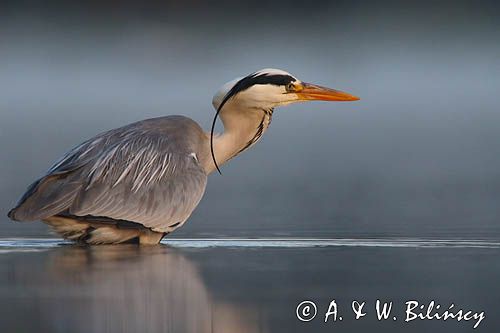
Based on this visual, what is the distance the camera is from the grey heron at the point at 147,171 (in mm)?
7469

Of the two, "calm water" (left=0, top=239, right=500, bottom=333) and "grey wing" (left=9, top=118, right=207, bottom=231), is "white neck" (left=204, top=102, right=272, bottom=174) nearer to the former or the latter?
"grey wing" (left=9, top=118, right=207, bottom=231)

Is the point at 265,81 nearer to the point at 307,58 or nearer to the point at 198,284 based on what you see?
the point at 198,284

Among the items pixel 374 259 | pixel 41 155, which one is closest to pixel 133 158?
pixel 374 259

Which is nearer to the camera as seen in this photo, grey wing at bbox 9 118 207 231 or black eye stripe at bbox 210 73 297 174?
grey wing at bbox 9 118 207 231

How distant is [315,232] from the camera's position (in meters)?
8.23

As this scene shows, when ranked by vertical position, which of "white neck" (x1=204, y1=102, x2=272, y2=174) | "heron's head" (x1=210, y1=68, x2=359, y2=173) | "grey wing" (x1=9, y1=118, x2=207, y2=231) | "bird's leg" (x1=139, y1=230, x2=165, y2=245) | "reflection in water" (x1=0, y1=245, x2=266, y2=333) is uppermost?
"heron's head" (x1=210, y1=68, x2=359, y2=173)

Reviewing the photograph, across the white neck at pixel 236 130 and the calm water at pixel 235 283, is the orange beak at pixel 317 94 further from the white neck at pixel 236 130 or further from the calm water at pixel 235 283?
the calm water at pixel 235 283

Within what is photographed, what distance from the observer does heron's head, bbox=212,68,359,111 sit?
819 cm

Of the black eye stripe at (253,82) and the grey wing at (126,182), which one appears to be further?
the black eye stripe at (253,82)

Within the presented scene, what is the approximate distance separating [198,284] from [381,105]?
12244mm

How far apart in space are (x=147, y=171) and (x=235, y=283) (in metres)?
1.80
